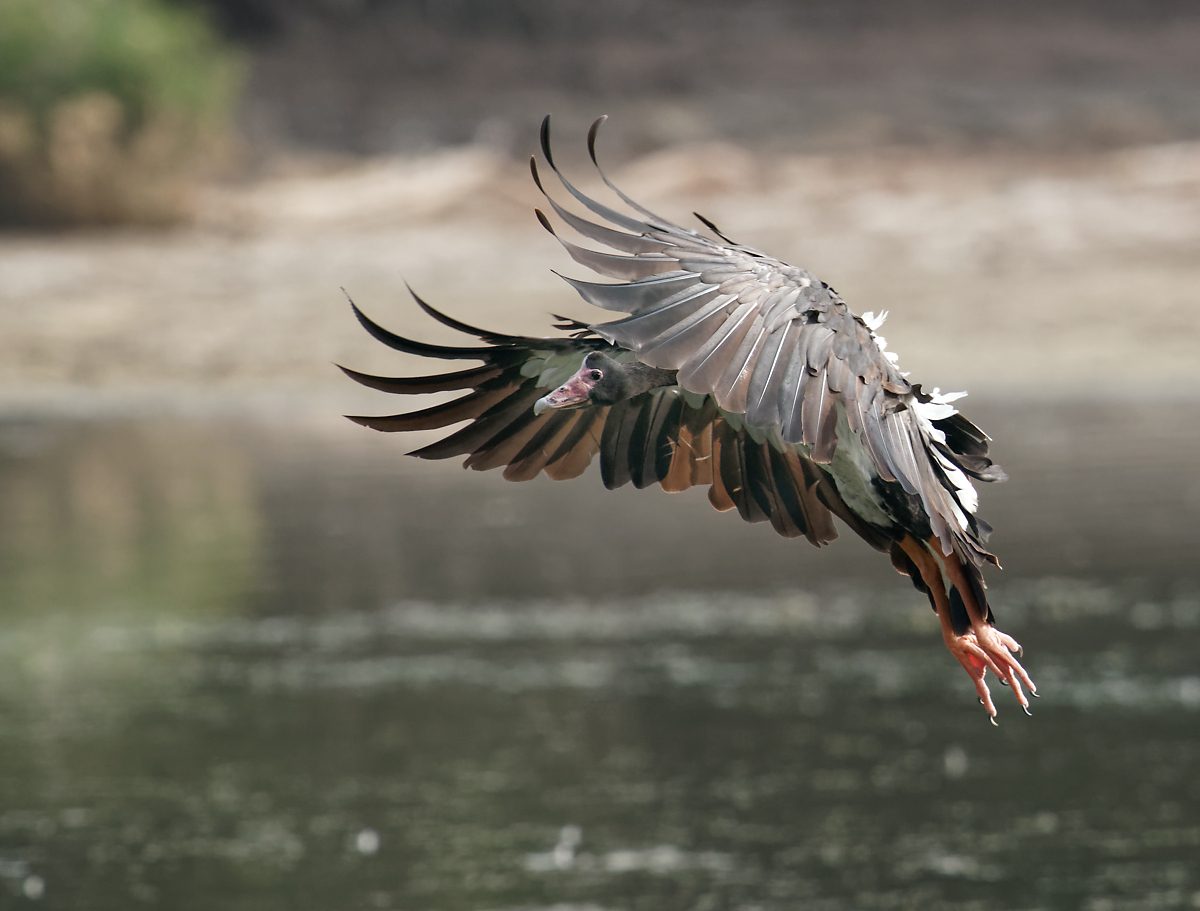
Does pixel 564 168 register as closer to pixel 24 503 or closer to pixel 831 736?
pixel 24 503

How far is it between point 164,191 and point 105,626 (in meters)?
12.8

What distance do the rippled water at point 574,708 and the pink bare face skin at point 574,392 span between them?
7.72 feet

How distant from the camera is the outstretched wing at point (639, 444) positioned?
559 centimetres

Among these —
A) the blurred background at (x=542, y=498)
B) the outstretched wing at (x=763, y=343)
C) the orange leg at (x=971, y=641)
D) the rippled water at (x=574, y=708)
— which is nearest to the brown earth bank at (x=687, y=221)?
the blurred background at (x=542, y=498)

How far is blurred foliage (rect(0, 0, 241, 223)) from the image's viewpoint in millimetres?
23344

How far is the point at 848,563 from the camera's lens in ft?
40.9

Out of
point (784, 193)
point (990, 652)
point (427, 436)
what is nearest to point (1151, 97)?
point (784, 193)

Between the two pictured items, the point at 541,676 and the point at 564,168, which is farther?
the point at 564,168

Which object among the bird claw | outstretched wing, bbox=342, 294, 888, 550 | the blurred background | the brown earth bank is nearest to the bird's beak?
outstretched wing, bbox=342, 294, 888, 550

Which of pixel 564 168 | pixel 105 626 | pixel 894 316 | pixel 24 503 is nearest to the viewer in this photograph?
pixel 105 626

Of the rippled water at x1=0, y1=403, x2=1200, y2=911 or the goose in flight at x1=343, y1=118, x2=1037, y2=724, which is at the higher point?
the goose in flight at x1=343, y1=118, x2=1037, y2=724

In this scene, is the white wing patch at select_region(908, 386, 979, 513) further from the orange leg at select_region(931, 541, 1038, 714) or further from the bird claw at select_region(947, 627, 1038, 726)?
the bird claw at select_region(947, 627, 1038, 726)

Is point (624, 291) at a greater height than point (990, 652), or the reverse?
point (624, 291)

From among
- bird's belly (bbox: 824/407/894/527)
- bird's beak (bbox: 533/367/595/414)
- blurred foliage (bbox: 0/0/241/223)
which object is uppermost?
blurred foliage (bbox: 0/0/241/223)
